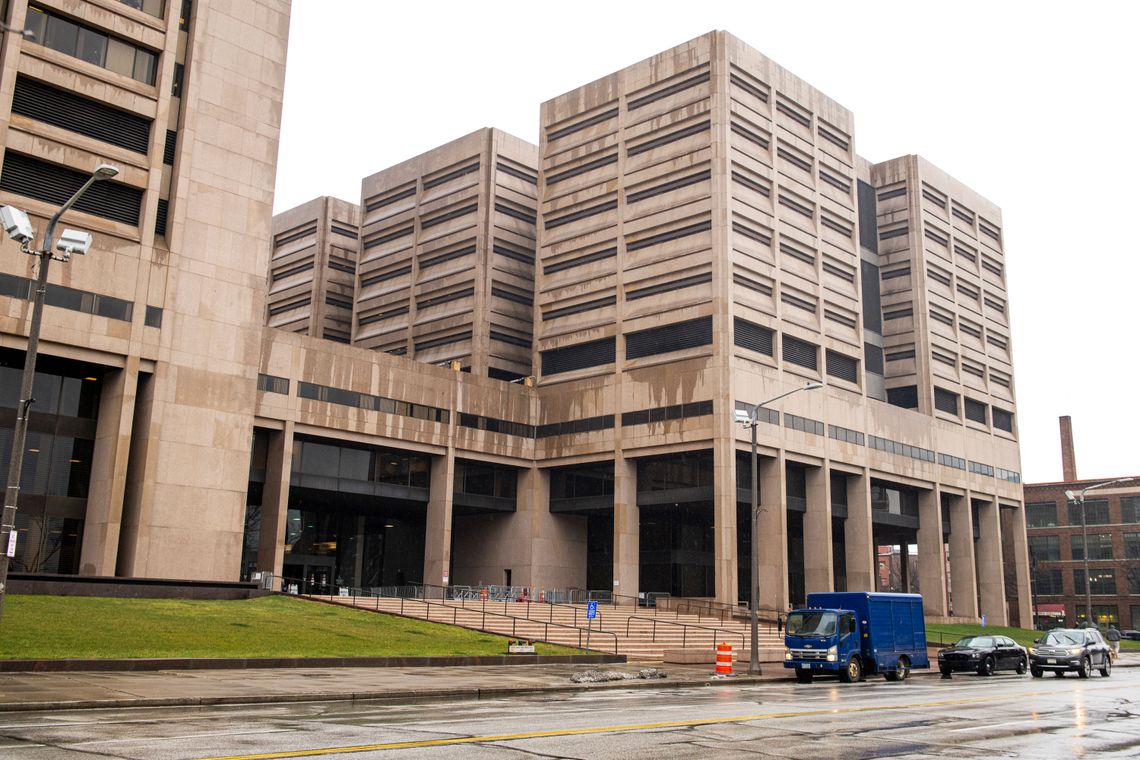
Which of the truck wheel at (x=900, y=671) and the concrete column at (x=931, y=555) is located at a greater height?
the concrete column at (x=931, y=555)

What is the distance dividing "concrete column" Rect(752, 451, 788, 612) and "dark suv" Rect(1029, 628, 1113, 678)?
2905 centimetres

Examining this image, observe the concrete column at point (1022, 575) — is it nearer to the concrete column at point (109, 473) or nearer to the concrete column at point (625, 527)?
the concrete column at point (625, 527)


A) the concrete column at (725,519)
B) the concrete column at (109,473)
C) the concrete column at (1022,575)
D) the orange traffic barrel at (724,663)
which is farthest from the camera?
the concrete column at (1022,575)

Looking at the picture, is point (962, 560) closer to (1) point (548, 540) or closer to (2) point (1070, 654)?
(1) point (548, 540)

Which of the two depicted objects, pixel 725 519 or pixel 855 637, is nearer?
pixel 855 637

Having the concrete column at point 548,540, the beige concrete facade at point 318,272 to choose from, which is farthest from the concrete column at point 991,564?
the beige concrete facade at point 318,272

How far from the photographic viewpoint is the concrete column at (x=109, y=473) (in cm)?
4750

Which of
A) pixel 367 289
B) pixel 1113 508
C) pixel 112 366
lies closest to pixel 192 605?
pixel 112 366

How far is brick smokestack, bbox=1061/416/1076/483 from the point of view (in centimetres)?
12294

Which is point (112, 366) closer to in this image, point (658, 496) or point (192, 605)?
point (192, 605)

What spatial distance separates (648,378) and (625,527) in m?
10.4

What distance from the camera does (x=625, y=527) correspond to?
70062 millimetres

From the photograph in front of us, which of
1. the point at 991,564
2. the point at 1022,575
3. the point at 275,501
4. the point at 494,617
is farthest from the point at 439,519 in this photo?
the point at 1022,575

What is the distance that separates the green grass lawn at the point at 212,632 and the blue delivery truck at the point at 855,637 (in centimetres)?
870
